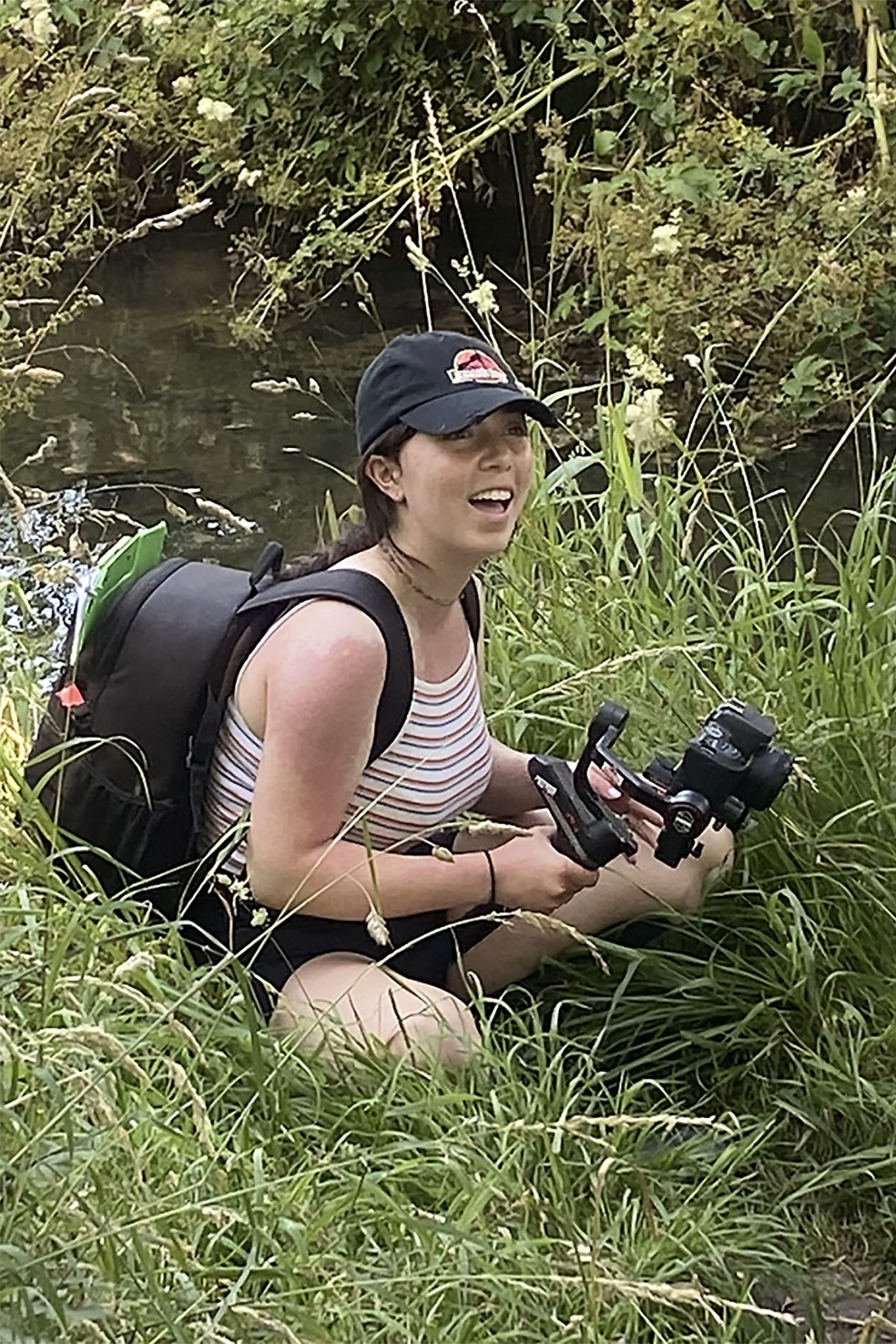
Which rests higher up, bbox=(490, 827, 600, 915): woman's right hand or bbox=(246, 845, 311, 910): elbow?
bbox=(246, 845, 311, 910): elbow

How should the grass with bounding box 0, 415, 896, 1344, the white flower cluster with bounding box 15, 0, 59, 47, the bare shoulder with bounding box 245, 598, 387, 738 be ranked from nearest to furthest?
1. the grass with bounding box 0, 415, 896, 1344
2. the bare shoulder with bounding box 245, 598, 387, 738
3. the white flower cluster with bounding box 15, 0, 59, 47

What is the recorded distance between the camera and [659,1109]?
86.8 inches

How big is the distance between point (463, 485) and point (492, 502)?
49 mm

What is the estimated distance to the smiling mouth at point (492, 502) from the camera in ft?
6.95

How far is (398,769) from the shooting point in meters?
2.17

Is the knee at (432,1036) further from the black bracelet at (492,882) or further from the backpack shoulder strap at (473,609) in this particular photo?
the backpack shoulder strap at (473,609)

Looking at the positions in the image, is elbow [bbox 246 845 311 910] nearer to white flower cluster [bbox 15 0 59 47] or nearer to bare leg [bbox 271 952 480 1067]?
bare leg [bbox 271 952 480 1067]

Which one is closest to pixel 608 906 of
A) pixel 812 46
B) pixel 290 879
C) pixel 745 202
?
pixel 290 879

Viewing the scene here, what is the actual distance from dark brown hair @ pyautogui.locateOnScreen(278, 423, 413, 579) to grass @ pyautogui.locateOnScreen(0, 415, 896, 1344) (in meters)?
0.35

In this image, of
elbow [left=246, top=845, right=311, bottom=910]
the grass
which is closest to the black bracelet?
the grass

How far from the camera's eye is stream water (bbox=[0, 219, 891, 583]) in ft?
15.9

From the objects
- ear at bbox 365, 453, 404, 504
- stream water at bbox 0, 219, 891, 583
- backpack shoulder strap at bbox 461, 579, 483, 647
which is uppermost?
A: ear at bbox 365, 453, 404, 504

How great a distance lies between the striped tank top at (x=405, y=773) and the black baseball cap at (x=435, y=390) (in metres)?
0.33

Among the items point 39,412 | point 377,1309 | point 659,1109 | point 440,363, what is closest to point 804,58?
point 39,412
